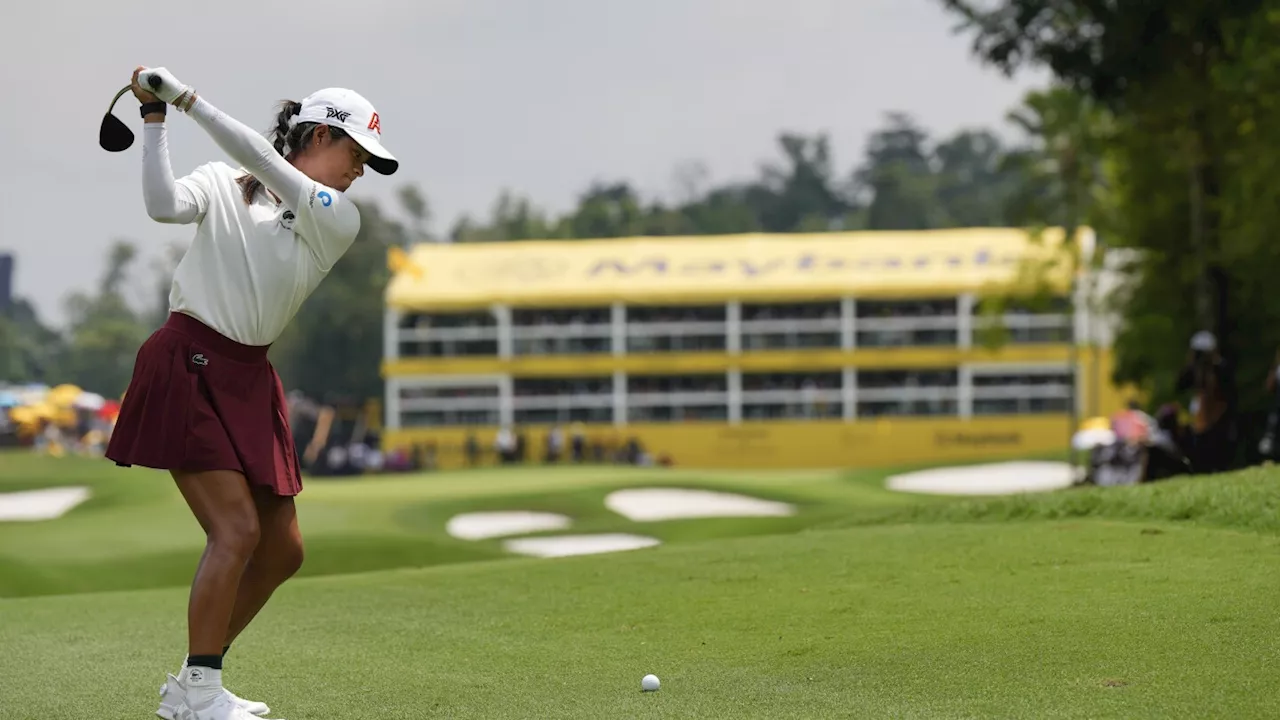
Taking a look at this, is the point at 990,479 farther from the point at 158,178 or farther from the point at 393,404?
the point at 158,178

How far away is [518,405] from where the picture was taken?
56.3m

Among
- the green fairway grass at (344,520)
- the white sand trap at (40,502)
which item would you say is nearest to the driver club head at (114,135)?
the green fairway grass at (344,520)

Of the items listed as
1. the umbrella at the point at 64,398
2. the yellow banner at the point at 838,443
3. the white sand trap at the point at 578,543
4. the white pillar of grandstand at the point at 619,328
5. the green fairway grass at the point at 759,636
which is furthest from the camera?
the umbrella at the point at 64,398

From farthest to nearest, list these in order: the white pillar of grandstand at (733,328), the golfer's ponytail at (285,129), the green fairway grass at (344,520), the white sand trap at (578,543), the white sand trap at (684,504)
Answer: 1. the white pillar of grandstand at (733,328)
2. the white sand trap at (684,504)
3. the white sand trap at (578,543)
4. the green fairway grass at (344,520)
5. the golfer's ponytail at (285,129)

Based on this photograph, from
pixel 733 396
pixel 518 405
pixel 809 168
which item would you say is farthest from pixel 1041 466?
pixel 809 168

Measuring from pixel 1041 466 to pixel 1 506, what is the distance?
2299cm

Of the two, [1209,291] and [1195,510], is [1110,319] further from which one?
[1195,510]

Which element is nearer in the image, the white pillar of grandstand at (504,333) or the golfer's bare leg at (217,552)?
the golfer's bare leg at (217,552)

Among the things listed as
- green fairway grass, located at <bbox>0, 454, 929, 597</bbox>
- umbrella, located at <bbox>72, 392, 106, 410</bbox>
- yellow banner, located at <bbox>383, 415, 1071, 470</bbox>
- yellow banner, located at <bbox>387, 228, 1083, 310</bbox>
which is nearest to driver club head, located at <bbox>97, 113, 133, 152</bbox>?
green fairway grass, located at <bbox>0, 454, 929, 597</bbox>

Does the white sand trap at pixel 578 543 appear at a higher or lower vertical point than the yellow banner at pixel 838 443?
higher

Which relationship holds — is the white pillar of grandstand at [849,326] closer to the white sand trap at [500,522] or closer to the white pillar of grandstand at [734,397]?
the white pillar of grandstand at [734,397]

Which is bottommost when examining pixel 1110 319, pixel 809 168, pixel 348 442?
pixel 348 442

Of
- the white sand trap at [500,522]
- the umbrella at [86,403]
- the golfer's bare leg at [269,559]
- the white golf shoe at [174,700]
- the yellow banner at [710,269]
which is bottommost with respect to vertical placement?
the white sand trap at [500,522]

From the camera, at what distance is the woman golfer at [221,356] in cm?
576
